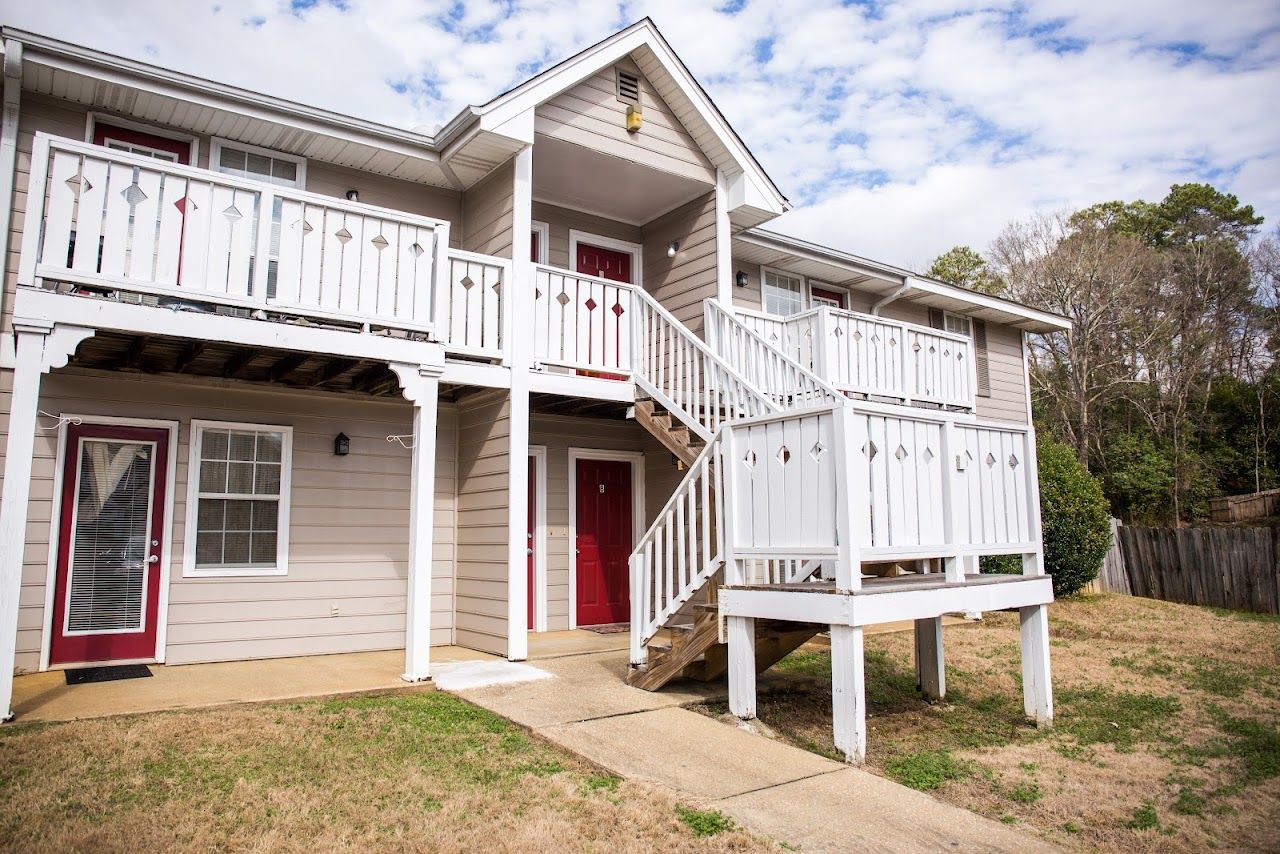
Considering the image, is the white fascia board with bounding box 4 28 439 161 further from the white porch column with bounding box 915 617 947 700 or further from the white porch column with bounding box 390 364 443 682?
the white porch column with bounding box 915 617 947 700

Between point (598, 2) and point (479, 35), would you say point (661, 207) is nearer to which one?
point (598, 2)

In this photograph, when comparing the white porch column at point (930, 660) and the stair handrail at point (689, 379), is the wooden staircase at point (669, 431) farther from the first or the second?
the white porch column at point (930, 660)

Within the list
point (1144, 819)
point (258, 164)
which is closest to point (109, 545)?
point (258, 164)

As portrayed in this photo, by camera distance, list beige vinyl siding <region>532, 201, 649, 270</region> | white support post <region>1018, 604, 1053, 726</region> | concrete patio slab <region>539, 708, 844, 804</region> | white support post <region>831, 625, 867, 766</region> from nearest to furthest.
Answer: concrete patio slab <region>539, 708, 844, 804</region>, white support post <region>831, 625, 867, 766</region>, white support post <region>1018, 604, 1053, 726</region>, beige vinyl siding <region>532, 201, 649, 270</region>

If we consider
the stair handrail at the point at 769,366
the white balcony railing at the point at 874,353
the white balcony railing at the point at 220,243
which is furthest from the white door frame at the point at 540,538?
the white balcony railing at the point at 874,353

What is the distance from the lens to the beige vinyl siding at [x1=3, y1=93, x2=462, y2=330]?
759 centimetres

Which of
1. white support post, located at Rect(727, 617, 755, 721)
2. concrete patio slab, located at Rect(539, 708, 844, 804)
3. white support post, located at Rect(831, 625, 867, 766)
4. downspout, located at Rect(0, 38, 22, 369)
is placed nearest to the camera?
concrete patio slab, located at Rect(539, 708, 844, 804)

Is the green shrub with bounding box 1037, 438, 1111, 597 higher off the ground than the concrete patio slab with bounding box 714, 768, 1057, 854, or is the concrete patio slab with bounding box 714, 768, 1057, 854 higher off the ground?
the green shrub with bounding box 1037, 438, 1111, 597

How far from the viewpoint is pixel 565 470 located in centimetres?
1084

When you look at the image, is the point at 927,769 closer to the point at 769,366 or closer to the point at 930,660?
the point at 930,660

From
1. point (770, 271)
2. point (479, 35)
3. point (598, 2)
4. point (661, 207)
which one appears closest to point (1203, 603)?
point (770, 271)

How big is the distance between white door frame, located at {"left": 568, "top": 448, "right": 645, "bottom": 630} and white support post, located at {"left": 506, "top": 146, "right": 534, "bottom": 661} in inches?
73.4

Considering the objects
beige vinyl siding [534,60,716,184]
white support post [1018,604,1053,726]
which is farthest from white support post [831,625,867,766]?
beige vinyl siding [534,60,716,184]

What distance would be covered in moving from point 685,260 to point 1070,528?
8.01 meters
